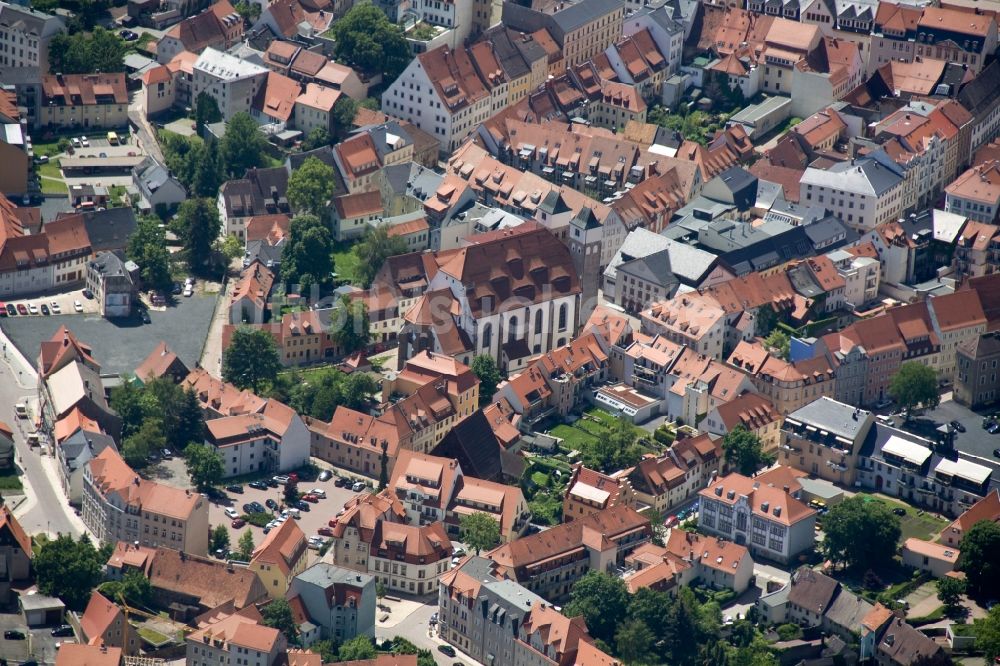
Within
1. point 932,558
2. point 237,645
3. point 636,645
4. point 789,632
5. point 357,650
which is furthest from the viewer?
point 932,558

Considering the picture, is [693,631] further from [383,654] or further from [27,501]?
[27,501]

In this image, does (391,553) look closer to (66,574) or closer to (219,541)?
(219,541)

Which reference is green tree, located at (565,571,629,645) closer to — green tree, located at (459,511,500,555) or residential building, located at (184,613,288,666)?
green tree, located at (459,511,500,555)

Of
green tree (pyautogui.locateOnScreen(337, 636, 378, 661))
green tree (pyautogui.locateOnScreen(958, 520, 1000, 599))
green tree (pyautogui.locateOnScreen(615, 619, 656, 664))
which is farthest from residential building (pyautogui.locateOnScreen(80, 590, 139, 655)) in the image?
green tree (pyautogui.locateOnScreen(958, 520, 1000, 599))

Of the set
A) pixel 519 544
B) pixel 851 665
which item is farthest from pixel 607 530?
pixel 851 665

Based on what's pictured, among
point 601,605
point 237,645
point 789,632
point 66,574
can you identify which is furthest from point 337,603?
point 789,632

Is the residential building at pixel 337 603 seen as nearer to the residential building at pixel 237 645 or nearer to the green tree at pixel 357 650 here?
the green tree at pixel 357 650
